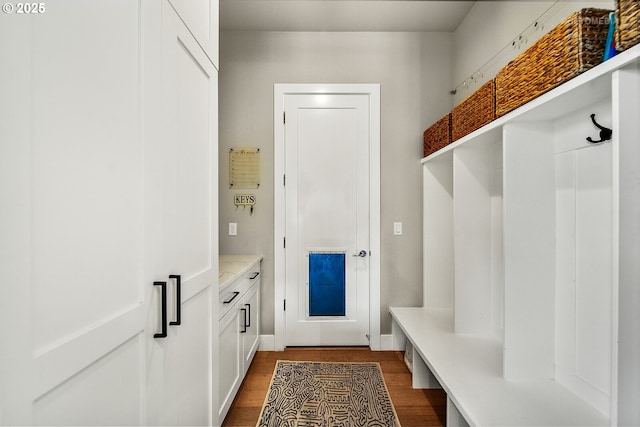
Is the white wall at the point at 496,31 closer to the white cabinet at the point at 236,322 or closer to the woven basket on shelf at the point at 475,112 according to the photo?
the woven basket on shelf at the point at 475,112

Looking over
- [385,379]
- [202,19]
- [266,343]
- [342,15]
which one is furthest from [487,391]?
[342,15]

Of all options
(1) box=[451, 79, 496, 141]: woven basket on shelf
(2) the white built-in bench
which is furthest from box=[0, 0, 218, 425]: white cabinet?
(1) box=[451, 79, 496, 141]: woven basket on shelf

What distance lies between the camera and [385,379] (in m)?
2.18

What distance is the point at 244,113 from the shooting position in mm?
2707

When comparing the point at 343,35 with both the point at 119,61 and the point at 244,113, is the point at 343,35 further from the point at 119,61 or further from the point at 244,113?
the point at 119,61

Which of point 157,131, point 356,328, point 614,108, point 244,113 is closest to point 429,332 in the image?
point 356,328

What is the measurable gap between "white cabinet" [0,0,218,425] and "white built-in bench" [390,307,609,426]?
1.16 meters

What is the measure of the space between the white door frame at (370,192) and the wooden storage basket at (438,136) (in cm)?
43

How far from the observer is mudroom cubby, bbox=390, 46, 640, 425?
81 cm

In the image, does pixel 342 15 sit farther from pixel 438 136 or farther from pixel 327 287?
pixel 327 287

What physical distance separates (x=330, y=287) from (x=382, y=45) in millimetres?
2302

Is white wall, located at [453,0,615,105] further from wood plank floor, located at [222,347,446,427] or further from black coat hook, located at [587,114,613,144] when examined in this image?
wood plank floor, located at [222,347,446,427]

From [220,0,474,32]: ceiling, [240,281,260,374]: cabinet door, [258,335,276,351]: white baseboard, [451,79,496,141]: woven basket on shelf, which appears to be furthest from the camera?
[258,335,276,351]: white baseboard

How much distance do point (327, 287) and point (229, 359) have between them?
1150mm
